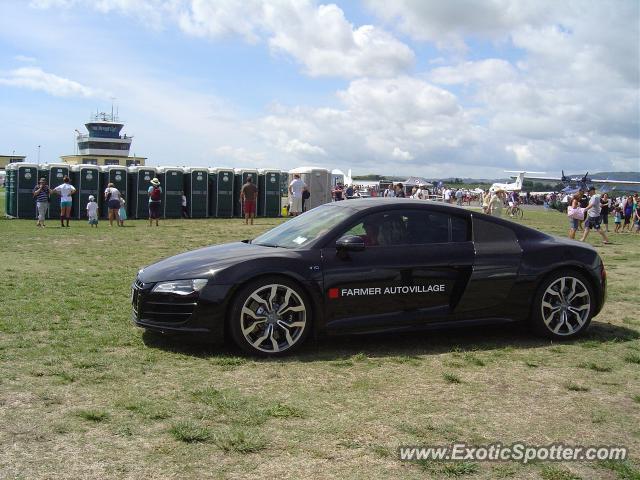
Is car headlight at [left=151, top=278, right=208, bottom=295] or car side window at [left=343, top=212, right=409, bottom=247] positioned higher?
car side window at [left=343, top=212, right=409, bottom=247]

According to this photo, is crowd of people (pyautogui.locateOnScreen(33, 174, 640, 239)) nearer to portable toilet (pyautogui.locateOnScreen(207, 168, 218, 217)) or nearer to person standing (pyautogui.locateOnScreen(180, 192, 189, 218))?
person standing (pyautogui.locateOnScreen(180, 192, 189, 218))

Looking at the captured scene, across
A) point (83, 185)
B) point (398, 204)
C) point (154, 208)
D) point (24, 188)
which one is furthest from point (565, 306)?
point (24, 188)

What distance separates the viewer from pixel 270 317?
581 centimetres

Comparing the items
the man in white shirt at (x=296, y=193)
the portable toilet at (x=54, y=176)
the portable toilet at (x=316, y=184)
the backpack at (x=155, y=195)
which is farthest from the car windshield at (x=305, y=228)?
the portable toilet at (x=316, y=184)

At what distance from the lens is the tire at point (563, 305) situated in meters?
6.57

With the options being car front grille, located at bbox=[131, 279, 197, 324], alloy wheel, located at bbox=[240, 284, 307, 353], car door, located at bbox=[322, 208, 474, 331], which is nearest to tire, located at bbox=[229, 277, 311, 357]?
alloy wheel, located at bbox=[240, 284, 307, 353]

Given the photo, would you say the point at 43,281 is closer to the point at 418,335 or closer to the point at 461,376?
the point at 418,335

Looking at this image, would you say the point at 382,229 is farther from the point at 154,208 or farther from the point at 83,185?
the point at 83,185

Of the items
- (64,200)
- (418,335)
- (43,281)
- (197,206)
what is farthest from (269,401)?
(197,206)

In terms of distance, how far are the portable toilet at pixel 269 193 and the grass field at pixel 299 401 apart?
24.0 m

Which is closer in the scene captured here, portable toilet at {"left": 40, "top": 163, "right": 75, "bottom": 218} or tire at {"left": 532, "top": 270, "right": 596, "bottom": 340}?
tire at {"left": 532, "top": 270, "right": 596, "bottom": 340}

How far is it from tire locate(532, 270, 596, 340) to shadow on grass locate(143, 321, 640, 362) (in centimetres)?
12

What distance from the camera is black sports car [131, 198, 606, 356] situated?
5789 millimetres

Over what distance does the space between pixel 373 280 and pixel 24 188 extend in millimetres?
24153
